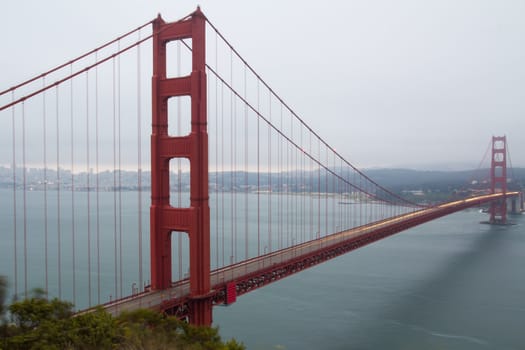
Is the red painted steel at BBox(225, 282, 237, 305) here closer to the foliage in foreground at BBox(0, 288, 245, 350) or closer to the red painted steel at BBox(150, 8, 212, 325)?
the red painted steel at BBox(150, 8, 212, 325)

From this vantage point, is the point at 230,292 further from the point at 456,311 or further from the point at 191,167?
the point at 456,311

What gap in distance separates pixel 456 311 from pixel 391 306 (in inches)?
87.7

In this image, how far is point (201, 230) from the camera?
8.76 meters

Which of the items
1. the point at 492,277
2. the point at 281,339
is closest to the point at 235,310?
the point at 281,339

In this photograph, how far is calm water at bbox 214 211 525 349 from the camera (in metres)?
12.8

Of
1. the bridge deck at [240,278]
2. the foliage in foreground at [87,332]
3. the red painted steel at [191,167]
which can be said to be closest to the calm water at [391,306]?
the bridge deck at [240,278]

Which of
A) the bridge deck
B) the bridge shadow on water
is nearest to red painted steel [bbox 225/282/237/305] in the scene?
the bridge deck

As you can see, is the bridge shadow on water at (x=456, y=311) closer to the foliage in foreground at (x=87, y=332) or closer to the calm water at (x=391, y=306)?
the calm water at (x=391, y=306)

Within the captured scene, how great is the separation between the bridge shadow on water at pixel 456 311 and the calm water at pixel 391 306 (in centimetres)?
3

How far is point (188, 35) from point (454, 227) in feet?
126

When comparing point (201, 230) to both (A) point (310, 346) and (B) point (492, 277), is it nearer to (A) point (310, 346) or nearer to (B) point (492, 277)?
(A) point (310, 346)

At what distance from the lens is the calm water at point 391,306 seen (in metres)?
12.8

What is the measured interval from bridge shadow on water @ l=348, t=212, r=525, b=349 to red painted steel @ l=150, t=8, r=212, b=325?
5781 mm

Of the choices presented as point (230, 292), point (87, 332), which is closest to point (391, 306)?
point (230, 292)
